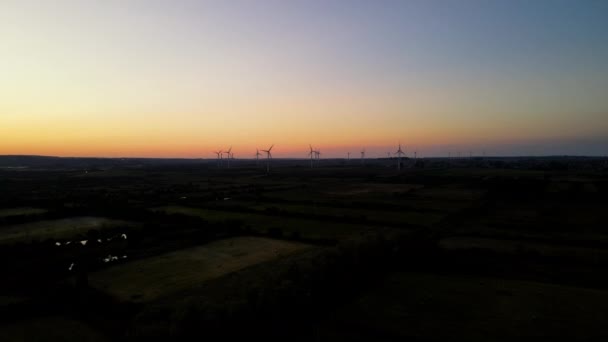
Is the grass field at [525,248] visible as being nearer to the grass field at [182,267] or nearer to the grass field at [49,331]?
the grass field at [182,267]

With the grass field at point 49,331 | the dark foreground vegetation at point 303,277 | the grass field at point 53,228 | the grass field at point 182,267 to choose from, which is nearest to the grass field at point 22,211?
the dark foreground vegetation at point 303,277

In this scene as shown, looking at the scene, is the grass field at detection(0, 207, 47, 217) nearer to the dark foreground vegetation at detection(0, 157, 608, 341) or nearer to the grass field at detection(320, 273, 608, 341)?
the dark foreground vegetation at detection(0, 157, 608, 341)

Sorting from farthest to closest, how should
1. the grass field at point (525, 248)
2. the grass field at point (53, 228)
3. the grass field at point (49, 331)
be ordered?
1. the grass field at point (53, 228)
2. the grass field at point (525, 248)
3. the grass field at point (49, 331)

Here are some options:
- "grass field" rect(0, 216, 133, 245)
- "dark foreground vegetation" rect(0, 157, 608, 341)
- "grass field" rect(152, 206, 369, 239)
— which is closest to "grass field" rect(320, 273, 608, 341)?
"dark foreground vegetation" rect(0, 157, 608, 341)

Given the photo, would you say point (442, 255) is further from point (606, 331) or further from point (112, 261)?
point (112, 261)

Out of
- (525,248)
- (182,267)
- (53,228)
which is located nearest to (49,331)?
(182,267)

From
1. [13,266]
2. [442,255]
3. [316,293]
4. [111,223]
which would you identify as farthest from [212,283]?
[111,223]
